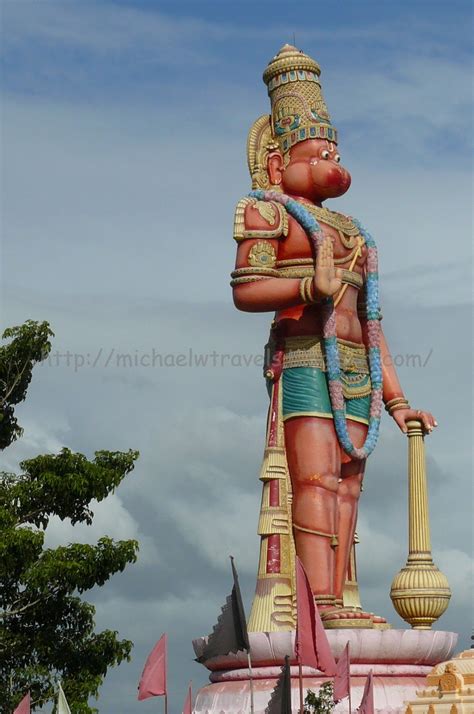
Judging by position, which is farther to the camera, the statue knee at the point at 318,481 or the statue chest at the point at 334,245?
the statue chest at the point at 334,245

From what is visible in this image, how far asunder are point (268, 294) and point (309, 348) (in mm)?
932

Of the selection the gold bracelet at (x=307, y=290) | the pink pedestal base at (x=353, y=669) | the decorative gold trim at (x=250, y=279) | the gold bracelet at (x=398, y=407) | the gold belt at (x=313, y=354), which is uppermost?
the decorative gold trim at (x=250, y=279)

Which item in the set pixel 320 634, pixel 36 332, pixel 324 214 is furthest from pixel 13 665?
pixel 324 214

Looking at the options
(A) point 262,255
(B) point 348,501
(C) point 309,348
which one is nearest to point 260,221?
(A) point 262,255

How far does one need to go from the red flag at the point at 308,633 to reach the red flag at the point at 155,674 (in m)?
1.72

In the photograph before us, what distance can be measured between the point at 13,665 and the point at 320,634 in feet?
16.6

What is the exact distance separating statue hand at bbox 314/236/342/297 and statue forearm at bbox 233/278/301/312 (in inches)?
12.1

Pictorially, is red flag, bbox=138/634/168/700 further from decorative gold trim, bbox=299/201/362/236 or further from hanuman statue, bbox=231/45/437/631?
decorative gold trim, bbox=299/201/362/236

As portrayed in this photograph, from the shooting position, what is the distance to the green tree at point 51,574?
1758cm

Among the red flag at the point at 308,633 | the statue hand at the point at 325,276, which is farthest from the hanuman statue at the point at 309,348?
the red flag at the point at 308,633

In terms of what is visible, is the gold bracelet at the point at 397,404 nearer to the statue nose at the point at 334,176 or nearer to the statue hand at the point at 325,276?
the statue hand at the point at 325,276

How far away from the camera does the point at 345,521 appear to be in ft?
60.8

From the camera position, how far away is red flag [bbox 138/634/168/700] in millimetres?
15219

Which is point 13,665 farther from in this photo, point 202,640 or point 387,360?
point 387,360
